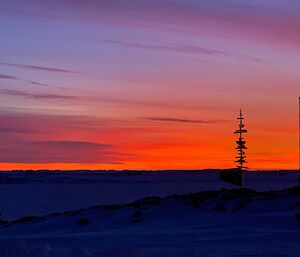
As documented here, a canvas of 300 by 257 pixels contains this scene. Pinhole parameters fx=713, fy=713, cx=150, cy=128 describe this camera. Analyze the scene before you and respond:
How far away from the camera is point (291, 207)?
2091 centimetres

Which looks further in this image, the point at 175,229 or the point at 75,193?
the point at 75,193

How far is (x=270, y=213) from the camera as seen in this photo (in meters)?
19.8

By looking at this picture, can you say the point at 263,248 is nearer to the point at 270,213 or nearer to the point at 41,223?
the point at 270,213

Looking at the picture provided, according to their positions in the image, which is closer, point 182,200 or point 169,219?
point 169,219

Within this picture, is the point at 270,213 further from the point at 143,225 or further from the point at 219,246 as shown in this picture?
the point at 219,246

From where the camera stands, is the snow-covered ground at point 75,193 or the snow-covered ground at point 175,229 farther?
the snow-covered ground at point 75,193

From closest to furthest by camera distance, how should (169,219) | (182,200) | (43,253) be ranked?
(43,253) → (169,219) → (182,200)

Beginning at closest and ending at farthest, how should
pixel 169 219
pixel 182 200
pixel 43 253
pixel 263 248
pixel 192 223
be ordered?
pixel 43 253 < pixel 263 248 < pixel 192 223 < pixel 169 219 < pixel 182 200

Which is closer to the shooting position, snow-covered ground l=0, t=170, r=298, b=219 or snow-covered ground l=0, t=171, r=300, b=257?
snow-covered ground l=0, t=171, r=300, b=257

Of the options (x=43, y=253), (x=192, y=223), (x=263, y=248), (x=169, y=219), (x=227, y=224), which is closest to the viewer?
(x=43, y=253)

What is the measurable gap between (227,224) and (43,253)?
7.86 metres

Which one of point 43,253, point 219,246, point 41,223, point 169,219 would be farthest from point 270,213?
point 43,253

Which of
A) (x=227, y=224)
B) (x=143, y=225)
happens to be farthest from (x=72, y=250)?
(x=143, y=225)

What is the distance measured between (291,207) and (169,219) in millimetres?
3637
